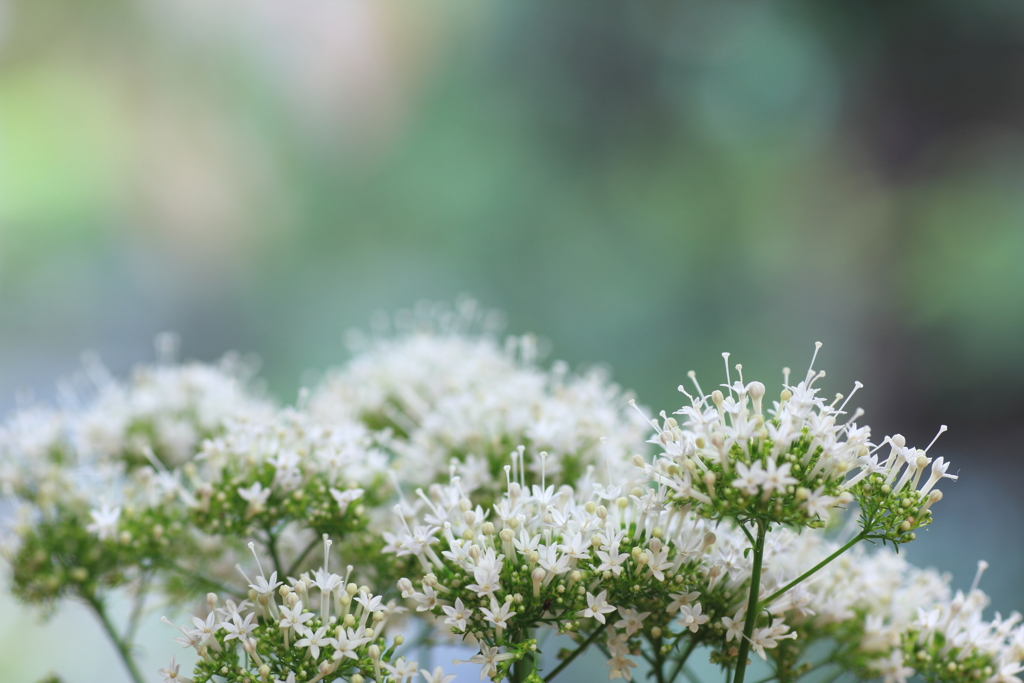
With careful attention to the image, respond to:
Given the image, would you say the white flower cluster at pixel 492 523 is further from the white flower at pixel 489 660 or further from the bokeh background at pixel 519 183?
the bokeh background at pixel 519 183

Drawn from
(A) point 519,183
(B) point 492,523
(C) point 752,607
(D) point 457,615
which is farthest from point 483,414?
(A) point 519,183

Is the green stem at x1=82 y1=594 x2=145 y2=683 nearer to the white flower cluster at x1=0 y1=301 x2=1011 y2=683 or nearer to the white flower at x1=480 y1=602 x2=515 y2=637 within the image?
the white flower cluster at x1=0 y1=301 x2=1011 y2=683

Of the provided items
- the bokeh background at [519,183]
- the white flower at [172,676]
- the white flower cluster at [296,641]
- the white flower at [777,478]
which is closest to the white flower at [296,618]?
the white flower cluster at [296,641]

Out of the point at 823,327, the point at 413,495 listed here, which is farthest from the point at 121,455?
the point at 823,327

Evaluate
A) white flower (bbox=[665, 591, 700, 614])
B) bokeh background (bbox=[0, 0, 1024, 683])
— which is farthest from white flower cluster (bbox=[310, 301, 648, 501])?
bokeh background (bbox=[0, 0, 1024, 683])

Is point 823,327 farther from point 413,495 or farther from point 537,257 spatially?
point 413,495

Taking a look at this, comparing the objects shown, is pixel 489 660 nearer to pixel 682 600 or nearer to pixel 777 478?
pixel 682 600
